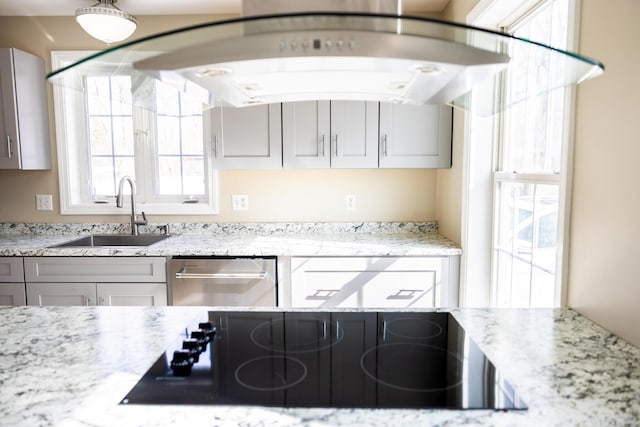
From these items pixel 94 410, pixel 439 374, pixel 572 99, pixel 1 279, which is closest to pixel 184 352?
pixel 94 410

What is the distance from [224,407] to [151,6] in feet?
8.70

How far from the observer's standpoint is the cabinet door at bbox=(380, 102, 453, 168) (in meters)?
2.60

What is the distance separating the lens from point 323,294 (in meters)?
2.40

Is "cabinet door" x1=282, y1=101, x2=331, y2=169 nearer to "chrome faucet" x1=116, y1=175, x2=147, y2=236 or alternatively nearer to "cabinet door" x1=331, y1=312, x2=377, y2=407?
"chrome faucet" x1=116, y1=175, x2=147, y2=236

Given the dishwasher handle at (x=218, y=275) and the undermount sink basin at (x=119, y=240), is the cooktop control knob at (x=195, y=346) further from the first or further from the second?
the undermount sink basin at (x=119, y=240)

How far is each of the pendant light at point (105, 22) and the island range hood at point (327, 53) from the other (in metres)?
1.75

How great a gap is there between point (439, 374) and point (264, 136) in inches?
77.1

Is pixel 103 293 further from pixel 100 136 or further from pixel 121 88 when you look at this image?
pixel 121 88

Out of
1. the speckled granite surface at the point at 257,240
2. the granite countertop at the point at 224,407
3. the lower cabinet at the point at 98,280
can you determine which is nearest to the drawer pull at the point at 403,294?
the speckled granite surface at the point at 257,240

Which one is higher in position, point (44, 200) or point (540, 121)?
point (540, 121)

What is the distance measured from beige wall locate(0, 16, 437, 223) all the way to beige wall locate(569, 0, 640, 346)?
1616 mm

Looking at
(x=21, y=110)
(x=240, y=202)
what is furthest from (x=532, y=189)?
(x=21, y=110)

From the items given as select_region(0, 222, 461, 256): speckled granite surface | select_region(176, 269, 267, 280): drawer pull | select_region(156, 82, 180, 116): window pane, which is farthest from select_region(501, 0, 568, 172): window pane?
select_region(176, 269, 267, 280): drawer pull

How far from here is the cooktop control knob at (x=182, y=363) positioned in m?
0.94
